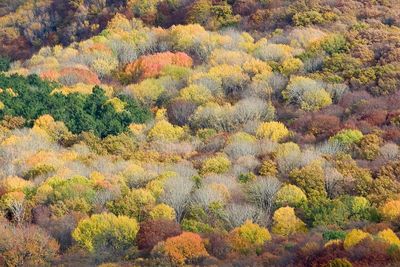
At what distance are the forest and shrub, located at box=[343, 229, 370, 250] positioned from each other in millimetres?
173

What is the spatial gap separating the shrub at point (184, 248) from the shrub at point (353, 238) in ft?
23.6

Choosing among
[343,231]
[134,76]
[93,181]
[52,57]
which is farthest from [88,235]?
[52,57]

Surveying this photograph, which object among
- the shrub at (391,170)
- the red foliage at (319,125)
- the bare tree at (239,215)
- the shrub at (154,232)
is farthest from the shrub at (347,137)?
the shrub at (154,232)

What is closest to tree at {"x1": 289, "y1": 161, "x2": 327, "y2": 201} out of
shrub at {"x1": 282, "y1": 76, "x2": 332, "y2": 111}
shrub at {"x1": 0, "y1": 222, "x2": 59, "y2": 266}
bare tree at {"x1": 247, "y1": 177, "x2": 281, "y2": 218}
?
bare tree at {"x1": 247, "y1": 177, "x2": 281, "y2": 218}

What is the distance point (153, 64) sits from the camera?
88.6 meters

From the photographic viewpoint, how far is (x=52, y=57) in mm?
99750

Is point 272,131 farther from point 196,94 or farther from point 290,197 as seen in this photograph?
point 290,197

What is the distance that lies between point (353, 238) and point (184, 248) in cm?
831

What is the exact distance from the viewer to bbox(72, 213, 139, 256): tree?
45.5 m

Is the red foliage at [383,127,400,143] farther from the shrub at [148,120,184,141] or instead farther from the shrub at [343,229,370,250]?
the shrub at [343,229,370,250]

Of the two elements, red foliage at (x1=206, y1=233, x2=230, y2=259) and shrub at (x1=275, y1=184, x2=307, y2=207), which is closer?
red foliage at (x1=206, y1=233, x2=230, y2=259)

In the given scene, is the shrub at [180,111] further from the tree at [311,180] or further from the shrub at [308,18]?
the shrub at [308,18]

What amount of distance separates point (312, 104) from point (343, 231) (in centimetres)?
3199

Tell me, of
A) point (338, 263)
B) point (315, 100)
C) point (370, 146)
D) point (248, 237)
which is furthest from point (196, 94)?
point (338, 263)
